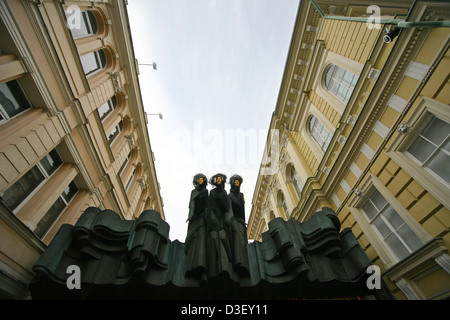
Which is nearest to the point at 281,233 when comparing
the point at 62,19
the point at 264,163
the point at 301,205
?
the point at 301,205

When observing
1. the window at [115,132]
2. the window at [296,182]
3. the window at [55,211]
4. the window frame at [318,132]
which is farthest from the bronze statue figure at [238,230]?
the window at [296,182]

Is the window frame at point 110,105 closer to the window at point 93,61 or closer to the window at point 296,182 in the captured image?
the window at point 93,61

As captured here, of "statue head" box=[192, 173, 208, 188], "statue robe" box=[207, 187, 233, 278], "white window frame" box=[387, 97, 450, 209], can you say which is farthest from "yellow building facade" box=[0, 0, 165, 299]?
"white window frame" box=[387, 97, 450, 209]

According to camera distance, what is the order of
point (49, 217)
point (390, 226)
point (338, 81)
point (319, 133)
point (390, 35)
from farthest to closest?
point (319, 133), point (338, 81), point (49, 217), point (390, 226), point (390, 35)

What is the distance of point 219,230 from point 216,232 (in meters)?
0.17

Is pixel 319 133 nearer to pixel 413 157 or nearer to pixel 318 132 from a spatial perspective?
pixel 318 132

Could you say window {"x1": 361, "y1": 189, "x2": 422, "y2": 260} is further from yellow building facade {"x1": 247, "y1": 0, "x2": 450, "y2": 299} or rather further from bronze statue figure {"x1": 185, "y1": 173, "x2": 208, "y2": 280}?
bronze statue figure {"x1": 185, "y1": 173, "x2": 208, "y2": 280}

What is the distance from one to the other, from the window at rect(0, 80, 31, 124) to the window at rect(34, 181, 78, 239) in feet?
10.9

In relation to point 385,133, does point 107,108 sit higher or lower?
higher

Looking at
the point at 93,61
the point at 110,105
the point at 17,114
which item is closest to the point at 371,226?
the point at 17,114

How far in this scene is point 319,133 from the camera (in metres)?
13.3

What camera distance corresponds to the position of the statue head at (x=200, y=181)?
20.9 ft
